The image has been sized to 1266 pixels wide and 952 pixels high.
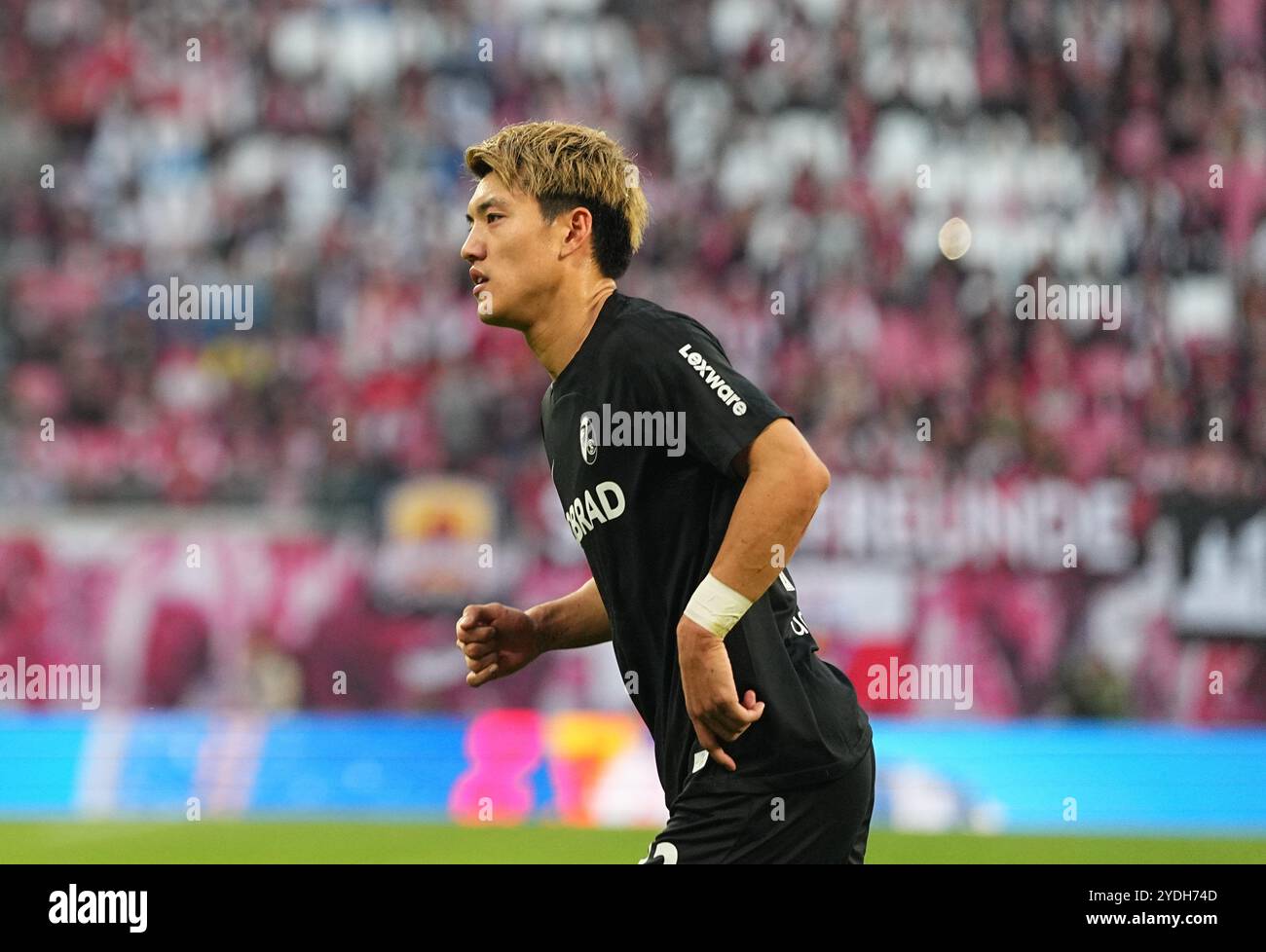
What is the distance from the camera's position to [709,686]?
3836 mm

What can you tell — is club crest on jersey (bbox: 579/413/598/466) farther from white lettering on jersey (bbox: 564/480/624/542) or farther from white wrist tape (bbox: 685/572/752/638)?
white wrist tape (bbox: 685/572/752/638)

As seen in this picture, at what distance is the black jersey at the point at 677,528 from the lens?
13.0 feet

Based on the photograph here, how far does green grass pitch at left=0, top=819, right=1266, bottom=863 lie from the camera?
29.4 ft

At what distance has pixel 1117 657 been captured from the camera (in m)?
12.6

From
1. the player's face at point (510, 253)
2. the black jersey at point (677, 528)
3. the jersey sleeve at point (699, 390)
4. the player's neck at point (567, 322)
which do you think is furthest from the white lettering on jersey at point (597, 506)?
the player's face at point (510, 253)

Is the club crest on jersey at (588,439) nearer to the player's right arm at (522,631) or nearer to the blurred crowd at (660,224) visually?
the player's right arm at (522,631)

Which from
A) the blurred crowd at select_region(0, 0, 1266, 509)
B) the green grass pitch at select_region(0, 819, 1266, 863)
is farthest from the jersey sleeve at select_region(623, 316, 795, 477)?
the blurred crowd at select_region(0, 0, 1266, 509)

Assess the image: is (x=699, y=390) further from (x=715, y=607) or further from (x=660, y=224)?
(x=660, y=224)

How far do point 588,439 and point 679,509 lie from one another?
11.4 inches

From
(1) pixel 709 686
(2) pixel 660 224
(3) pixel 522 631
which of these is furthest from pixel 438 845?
(2) pixel 660 224

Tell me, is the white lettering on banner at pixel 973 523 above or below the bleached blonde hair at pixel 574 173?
below

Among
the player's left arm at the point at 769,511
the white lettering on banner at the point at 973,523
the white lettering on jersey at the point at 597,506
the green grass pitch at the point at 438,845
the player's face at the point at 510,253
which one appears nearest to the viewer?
the player's left arm at the point at 769,511

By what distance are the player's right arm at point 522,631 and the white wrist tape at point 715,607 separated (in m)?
0.79

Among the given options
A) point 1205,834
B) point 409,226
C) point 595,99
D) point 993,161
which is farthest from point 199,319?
point 1205,834
